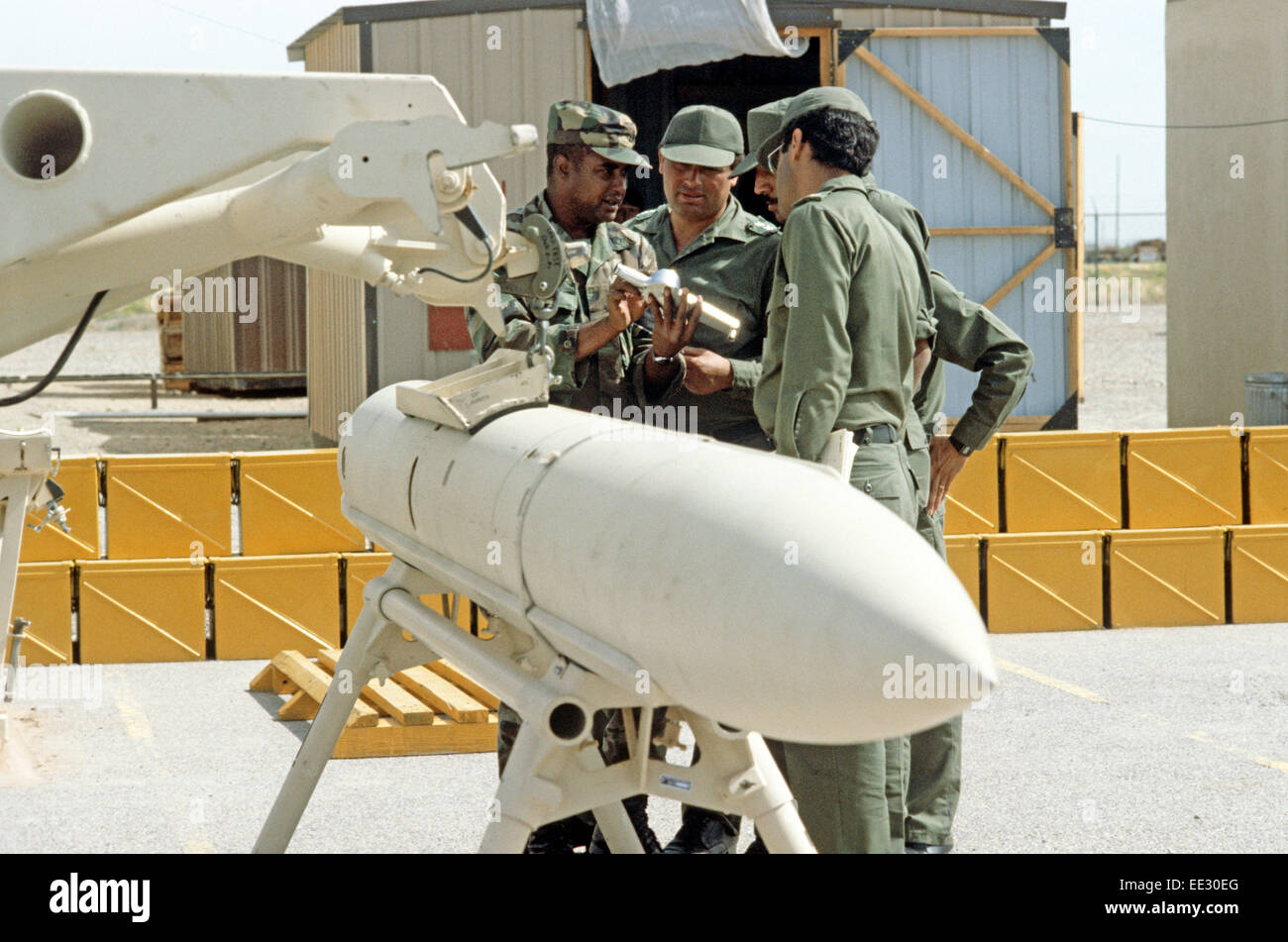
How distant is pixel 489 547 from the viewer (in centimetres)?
Answer: 359

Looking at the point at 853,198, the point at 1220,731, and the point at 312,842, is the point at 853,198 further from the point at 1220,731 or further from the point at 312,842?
the point at 1220,731

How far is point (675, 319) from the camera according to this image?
432 cm

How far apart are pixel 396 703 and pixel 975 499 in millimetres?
4046

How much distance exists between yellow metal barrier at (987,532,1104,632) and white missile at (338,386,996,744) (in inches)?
230

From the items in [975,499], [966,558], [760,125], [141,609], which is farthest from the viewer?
[975,499]

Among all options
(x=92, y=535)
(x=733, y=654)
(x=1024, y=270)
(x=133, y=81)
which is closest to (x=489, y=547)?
(x=733, y=654)

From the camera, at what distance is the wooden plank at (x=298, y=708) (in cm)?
716

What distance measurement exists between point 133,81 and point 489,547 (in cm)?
125

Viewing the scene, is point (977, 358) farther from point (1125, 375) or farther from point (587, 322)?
point (1125, 375)

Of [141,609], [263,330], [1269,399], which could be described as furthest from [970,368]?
[263,330]

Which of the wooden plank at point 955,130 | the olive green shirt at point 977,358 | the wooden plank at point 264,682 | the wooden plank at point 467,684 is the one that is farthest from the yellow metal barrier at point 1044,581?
the wooden plank at point 955,130

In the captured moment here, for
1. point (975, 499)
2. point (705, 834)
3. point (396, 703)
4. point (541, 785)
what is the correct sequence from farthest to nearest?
point (975, 499) < point (396, 703) < point (705, 834) < point (541, 785)

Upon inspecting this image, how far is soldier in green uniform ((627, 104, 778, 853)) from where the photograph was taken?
4977 millimetres

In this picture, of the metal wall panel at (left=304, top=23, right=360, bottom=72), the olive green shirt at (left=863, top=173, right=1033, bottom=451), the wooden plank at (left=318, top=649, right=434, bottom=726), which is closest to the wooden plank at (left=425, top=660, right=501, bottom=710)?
the wooden plank at (left=318, top=649, right=434, bottom=726)
